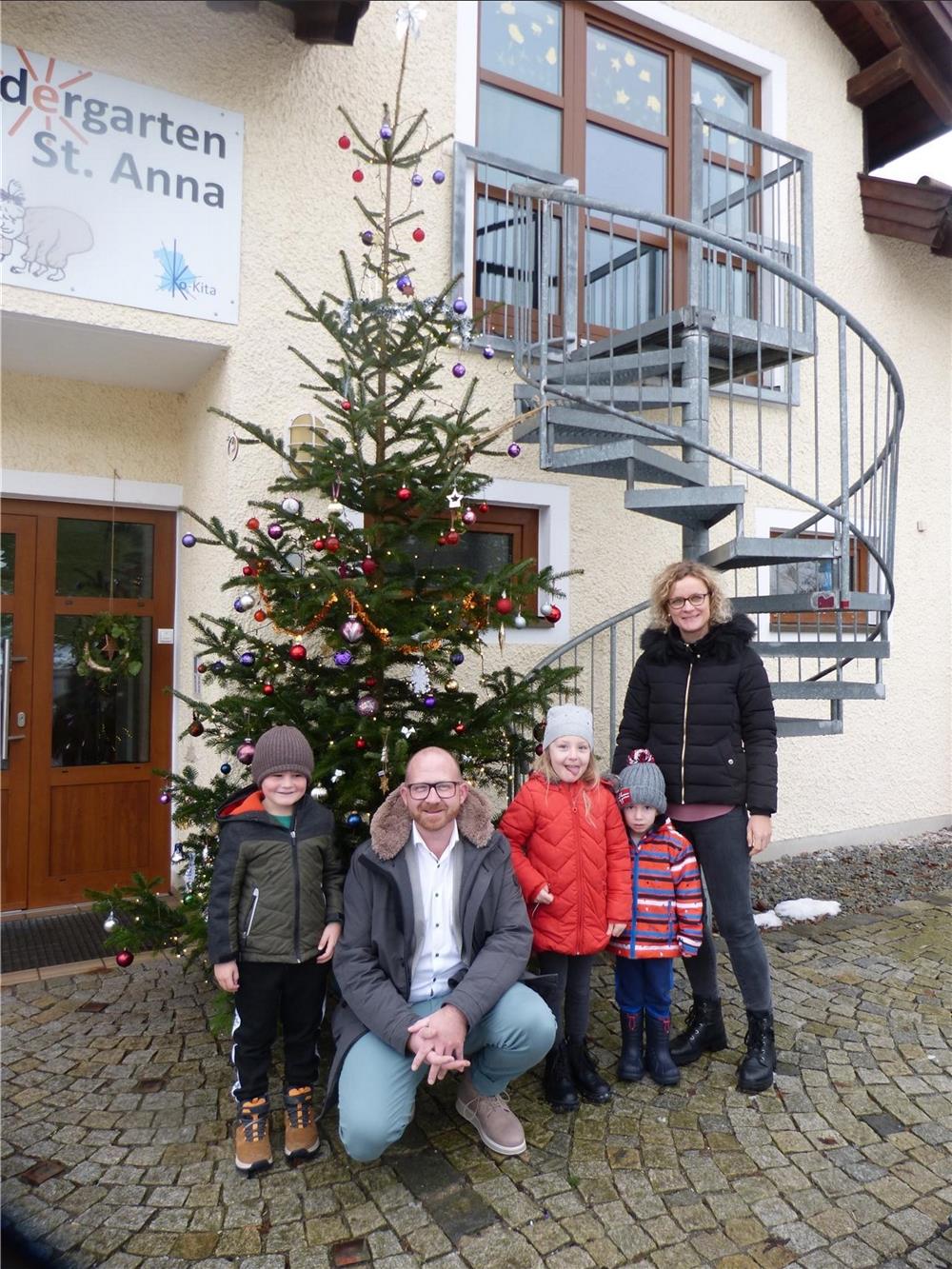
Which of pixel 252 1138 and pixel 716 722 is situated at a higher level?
pixel 716 722

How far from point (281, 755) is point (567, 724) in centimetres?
91

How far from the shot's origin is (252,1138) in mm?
2416

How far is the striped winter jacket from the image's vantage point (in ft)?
9.30

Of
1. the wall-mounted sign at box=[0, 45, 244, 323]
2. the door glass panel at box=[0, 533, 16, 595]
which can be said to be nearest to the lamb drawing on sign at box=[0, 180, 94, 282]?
the wall-mounted sign at box=[0, 45, 244, 323]

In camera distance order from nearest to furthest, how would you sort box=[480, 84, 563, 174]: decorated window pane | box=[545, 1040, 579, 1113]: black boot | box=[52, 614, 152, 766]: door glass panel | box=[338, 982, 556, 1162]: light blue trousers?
1. box=[338, 982, 556, 1162]: light blue trousers
2. box=[545, 1040, 579, 1113]: black boot
3. box=[52, 614, 152, 766]: door glass panel
4. box=[480, 84, 563, 174]: decorated window pane

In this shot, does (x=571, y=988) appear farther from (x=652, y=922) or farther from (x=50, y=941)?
(x=50, y=941)

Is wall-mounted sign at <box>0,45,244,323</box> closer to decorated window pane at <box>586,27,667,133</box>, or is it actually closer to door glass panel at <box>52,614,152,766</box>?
door glass panel at <box>52,614,152,766</box>

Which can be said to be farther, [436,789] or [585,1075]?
[585,1075]

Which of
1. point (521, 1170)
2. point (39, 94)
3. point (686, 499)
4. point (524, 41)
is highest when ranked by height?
point (524, 41)

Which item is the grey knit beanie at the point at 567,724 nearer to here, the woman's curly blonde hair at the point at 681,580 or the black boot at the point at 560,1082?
the woman's curly blonde hair at the point at 681,580

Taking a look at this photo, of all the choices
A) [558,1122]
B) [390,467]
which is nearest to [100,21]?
[390,467]

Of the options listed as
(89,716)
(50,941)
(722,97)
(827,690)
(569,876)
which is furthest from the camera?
(722,97)

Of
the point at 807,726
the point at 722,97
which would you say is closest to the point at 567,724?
the point at 807,726

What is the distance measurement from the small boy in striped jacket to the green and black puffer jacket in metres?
0.98
